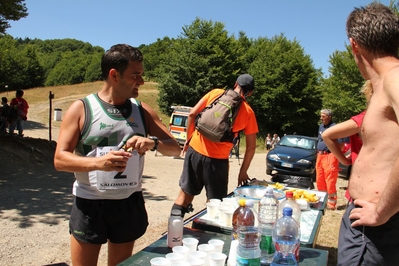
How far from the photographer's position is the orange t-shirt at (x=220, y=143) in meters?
3.87

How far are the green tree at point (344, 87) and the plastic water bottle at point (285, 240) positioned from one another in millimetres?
28044

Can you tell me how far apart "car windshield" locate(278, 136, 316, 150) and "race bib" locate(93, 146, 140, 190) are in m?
10.4

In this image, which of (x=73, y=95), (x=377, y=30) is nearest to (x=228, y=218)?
(x=377, y=30)

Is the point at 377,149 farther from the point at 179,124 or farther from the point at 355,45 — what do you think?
the point at 179,124

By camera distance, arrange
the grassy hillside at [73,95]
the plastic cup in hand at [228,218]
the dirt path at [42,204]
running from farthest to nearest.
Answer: the grassy hillside at [73,95] < the dirt path at [42,204] < the plastic cup in hand at [228,218]

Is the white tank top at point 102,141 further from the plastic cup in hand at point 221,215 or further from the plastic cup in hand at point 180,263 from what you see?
the plastic cup in hand at point 221,215

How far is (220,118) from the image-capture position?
377 cm

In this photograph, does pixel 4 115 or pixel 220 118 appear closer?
pixel 220 118

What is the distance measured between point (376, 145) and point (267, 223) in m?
0.91

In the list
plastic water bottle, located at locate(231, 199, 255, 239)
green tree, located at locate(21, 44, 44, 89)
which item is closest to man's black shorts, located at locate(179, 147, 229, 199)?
plastic water bottle, located at locate(231, 199, 255, 239)

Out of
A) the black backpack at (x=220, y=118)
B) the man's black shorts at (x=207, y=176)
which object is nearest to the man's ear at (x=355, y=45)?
the black backpack at (x=220, y=118)

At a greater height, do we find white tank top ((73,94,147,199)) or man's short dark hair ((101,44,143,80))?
man's short dark hair ((101,44,143,80))

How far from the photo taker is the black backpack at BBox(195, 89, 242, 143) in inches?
148

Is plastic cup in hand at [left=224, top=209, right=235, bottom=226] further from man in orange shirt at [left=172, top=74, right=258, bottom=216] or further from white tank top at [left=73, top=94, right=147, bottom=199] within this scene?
man in orange shirt at [left=172, top=74, right=258, bottom=216]
